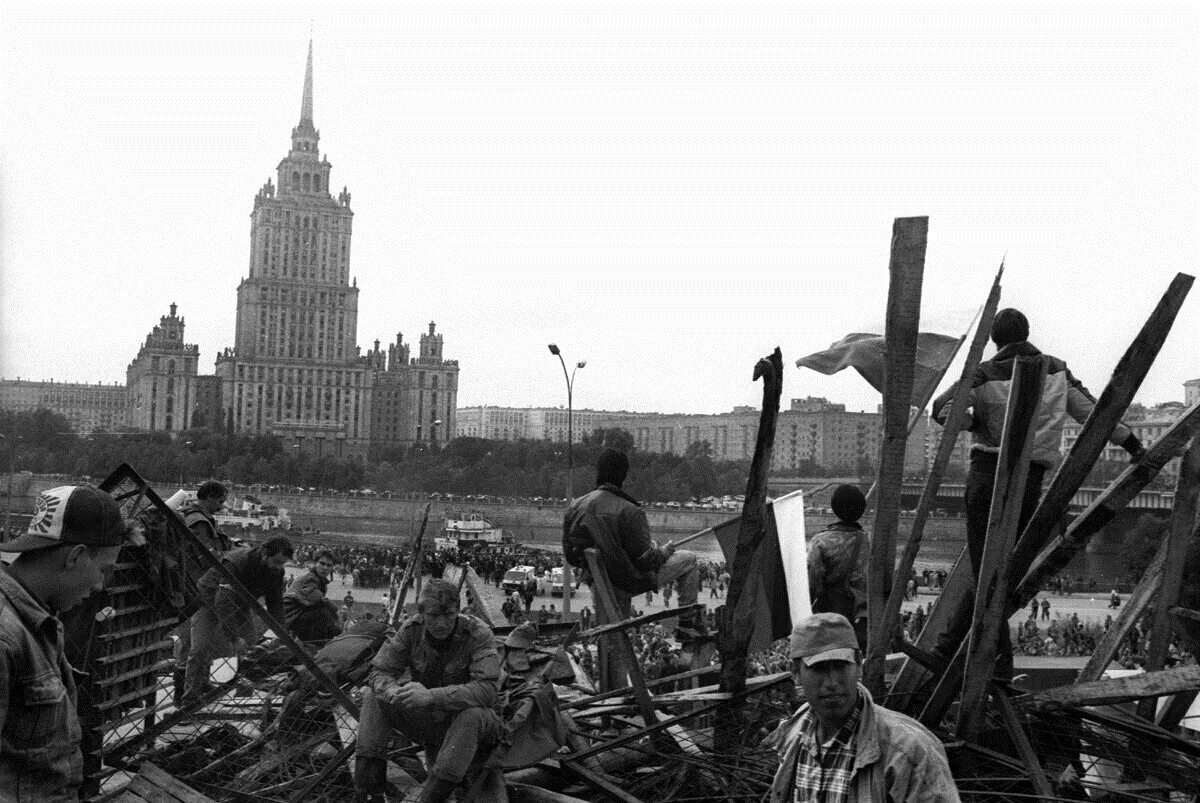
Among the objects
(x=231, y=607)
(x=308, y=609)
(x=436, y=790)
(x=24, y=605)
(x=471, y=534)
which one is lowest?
(x=471, y=534)

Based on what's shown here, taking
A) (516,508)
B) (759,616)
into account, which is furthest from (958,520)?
(759,616)

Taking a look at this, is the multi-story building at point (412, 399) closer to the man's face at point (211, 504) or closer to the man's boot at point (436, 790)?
the man's face at point (211, 504)

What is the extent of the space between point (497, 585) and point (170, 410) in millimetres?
107749

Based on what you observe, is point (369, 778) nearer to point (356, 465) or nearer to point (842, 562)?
point (842, 562)

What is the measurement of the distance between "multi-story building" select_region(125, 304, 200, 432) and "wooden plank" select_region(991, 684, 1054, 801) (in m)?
137

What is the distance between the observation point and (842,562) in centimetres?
619

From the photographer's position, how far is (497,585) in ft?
124

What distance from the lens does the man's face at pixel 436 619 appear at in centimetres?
470

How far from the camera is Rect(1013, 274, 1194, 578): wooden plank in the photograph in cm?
411

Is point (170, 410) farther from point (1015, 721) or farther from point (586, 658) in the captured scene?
point (1015, 721)

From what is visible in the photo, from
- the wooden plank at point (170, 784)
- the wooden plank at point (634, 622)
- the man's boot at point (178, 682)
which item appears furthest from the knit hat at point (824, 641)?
the man's boot at point (178, 682)

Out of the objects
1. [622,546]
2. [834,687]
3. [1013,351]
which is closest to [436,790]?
[622,546]

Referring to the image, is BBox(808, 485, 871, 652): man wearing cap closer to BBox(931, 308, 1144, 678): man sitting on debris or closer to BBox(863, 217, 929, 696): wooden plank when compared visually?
BBox(931, 308, 1144, 678): man sitting on debris

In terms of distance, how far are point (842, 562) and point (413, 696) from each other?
2686 mm
